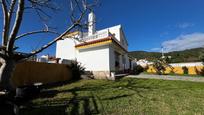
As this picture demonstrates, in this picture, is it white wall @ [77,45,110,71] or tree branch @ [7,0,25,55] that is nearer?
tree branch @ [7,0,25,55]

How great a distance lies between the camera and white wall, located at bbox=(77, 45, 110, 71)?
46.0 feet

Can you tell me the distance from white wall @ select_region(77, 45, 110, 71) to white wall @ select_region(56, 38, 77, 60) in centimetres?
165

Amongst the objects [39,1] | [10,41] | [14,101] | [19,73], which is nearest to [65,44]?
[19,73]

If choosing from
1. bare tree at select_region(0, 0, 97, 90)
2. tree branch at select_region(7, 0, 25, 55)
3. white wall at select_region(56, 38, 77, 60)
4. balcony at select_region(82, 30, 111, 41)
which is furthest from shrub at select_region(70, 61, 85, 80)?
tree branch at select_region(7, 0, 25, 55)

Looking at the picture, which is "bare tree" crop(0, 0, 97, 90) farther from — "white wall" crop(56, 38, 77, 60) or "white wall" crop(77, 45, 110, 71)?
"white wall" crop(56, 38, 77, 60)

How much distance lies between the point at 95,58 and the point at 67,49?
5.13m

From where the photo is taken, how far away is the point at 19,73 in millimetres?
9594

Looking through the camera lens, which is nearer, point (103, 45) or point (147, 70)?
point (103, 45)

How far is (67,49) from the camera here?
18.1m

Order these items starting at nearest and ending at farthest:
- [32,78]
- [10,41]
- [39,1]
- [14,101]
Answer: [14,101] → [10,41] → [39,1] → [32,78]

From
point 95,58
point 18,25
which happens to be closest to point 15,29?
point 18,25

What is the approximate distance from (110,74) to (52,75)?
17.3 feet

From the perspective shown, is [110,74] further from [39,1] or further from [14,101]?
[14,101]

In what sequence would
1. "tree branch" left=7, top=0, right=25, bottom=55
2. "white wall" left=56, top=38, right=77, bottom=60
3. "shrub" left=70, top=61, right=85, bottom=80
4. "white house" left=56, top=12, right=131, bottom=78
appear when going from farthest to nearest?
"white wall" left=56, top=38, right=77, bottom=60, "shrub" left=70, top=61, right=85, bottom=80, "white house" left=56, top=12, right=131, bottom=78, "tree branch" left=7, top=0, right=25, bottom=55
